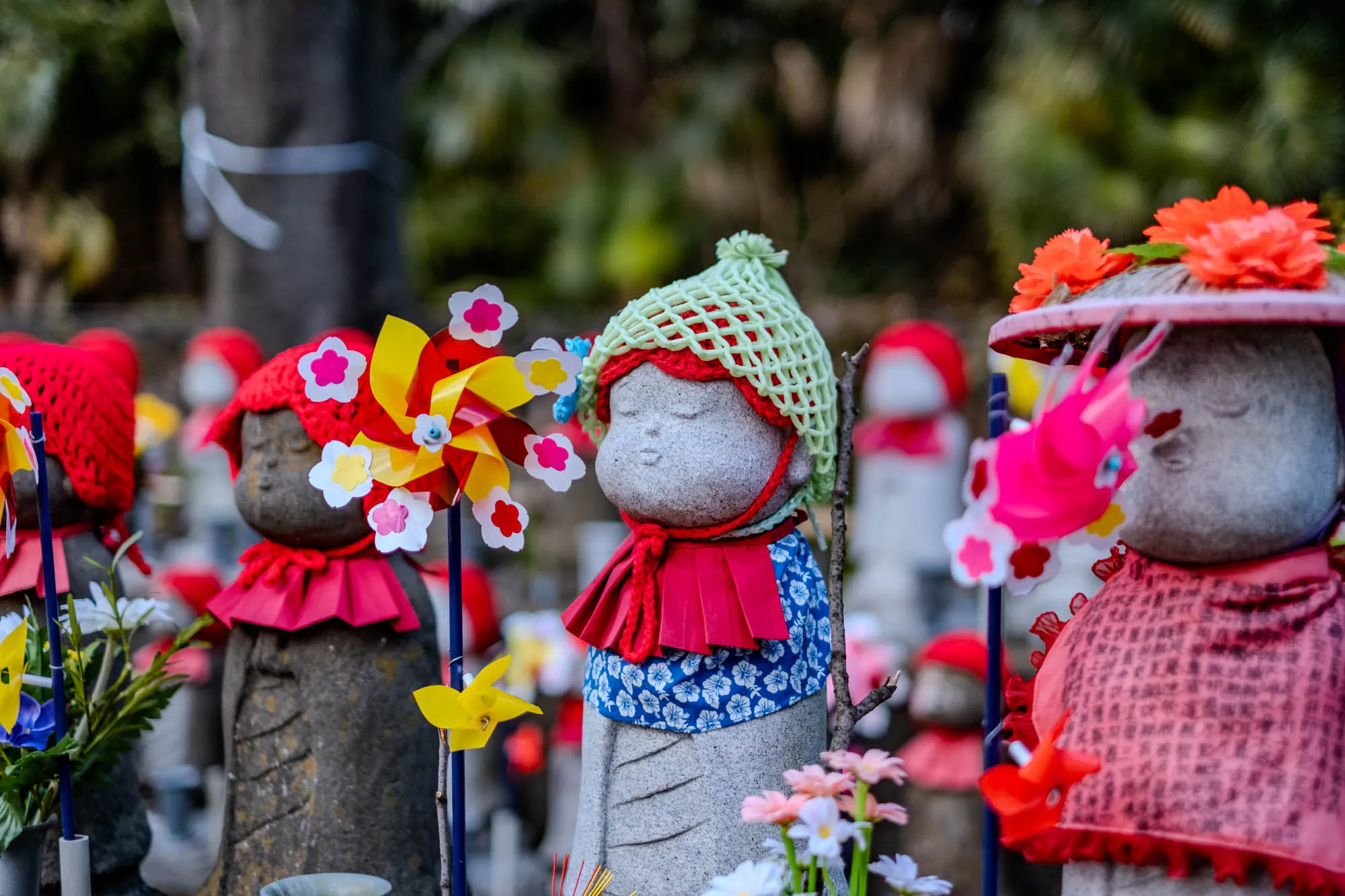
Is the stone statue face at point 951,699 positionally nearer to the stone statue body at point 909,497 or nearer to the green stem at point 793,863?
the stone statue body at point 909,497

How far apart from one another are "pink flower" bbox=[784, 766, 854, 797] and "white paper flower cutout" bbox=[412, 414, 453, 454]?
73 cm

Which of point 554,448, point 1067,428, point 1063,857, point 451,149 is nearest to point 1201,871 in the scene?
point 1063,857

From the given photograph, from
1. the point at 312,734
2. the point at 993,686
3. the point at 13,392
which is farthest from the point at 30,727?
the point at 993,686

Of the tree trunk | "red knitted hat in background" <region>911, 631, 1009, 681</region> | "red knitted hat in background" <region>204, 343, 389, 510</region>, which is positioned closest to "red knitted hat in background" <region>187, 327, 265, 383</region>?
the tree trunk

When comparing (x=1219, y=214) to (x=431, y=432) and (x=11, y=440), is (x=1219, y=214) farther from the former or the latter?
(x=11, y=440)

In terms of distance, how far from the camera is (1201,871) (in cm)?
164

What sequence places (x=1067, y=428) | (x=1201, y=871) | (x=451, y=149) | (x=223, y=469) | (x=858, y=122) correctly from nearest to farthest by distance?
1. (x=1067, y=428)
2. (x=1201, y=871)
3. (x=223, y=469)
4. (x=858, y=122)
5. (x=451, y=149)

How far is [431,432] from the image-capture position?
195cm

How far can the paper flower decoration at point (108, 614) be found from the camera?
2359 millimetres

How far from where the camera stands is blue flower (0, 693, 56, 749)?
219cm

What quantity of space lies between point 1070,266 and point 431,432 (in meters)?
0.96

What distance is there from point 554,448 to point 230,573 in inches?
150

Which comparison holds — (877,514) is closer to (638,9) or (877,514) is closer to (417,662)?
(417,662)

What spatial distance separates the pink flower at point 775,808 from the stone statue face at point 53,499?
154cm
